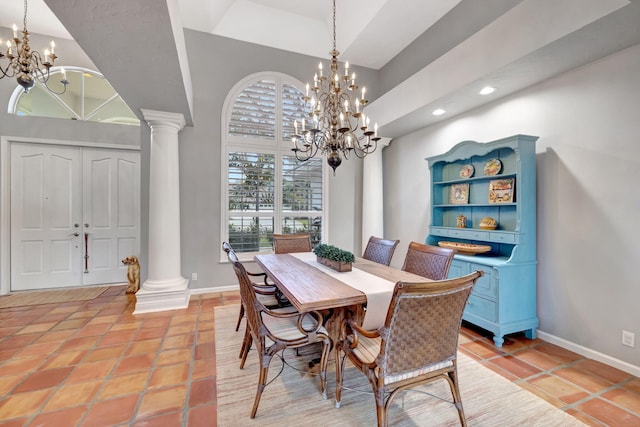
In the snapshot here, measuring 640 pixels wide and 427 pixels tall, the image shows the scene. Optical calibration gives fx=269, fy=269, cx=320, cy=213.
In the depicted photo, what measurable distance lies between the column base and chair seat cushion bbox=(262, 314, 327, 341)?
212cm

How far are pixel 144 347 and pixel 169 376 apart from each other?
2.16 ft

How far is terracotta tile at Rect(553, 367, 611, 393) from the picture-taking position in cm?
199

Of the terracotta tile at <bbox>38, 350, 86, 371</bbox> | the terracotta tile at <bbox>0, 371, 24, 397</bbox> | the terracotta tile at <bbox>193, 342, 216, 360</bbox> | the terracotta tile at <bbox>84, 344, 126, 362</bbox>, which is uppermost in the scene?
the terracotta tile at <bbox>0, 371, 24, 397</bbox>

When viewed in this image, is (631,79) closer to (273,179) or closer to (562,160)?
(562,160)

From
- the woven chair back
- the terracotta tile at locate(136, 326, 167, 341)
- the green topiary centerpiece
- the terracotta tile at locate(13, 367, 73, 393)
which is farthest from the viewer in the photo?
the terracotta tile at locate(136, 326, 167, 341)

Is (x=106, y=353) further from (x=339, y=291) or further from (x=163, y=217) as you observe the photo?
(x=339, y=291)

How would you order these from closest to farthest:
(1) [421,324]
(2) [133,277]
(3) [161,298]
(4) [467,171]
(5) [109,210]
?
(1) [421,324]
(4) [467,171]
(3) [161,298]
(2) [133,277]
(5) [109,210]

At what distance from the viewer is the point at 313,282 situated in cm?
201

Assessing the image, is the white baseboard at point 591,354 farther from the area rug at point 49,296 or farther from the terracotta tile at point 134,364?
the area rug at point 49,296

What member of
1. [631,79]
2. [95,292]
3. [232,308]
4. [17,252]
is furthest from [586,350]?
[17,252]

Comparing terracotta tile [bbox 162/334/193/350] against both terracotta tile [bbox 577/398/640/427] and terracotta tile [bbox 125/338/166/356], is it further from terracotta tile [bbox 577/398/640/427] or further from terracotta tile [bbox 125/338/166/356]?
terracotta tile [bbox 577/398/640/427]

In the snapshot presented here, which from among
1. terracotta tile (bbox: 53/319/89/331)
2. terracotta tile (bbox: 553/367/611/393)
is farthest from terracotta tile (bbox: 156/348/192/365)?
terracotta tile (bbox: 553/367/611/393)

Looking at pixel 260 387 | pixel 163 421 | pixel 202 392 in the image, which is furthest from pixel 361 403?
pixel 163 421

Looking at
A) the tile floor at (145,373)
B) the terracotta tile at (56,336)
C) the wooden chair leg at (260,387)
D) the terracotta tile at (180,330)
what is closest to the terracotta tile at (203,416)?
the tile floor at (145,373)
